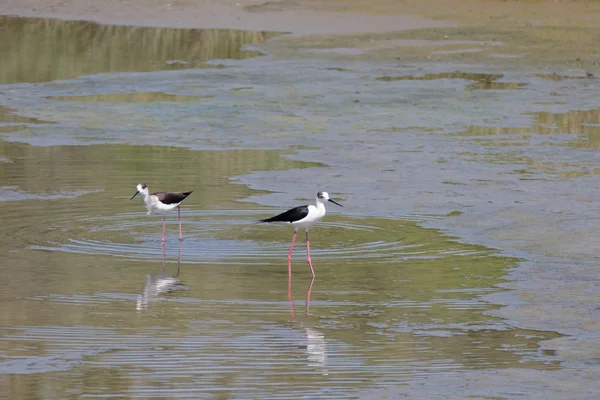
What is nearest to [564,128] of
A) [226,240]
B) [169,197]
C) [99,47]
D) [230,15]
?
[169,197]

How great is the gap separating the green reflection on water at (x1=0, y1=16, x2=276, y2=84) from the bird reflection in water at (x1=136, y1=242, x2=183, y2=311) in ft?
45.7

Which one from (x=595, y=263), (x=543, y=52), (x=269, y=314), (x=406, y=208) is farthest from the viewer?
(x=543, y=52)

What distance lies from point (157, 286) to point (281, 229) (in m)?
3.01

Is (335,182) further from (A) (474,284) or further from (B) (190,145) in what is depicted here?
(A) (474,284)

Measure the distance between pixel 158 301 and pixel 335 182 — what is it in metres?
5.59

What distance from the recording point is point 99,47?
90.5 ft

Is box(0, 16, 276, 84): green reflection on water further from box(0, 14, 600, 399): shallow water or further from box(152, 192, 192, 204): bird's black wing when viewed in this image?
box(152, 192, 192, 204): bird's black wing

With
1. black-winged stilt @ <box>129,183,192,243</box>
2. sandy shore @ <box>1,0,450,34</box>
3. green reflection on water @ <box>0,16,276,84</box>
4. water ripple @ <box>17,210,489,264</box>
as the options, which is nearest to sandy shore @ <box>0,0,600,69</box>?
sandy shore @ <box>1,0,450,34</box>

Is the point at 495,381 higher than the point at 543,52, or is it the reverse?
the point at 543,52

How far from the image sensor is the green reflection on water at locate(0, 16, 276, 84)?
24.8m

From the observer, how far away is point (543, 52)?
25078mm

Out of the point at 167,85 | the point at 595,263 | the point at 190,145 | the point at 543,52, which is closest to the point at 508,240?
the point at 595,263

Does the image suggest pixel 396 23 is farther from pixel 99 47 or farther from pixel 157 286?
pixel 157 286

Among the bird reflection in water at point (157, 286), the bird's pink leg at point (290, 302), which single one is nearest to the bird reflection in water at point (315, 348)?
the bird's pink leg at point (290, 302)
